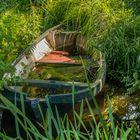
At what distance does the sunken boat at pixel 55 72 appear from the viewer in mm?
4884

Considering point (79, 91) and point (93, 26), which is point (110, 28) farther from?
point (79, 91)

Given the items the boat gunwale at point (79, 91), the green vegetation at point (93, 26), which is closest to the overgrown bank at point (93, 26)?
the green vegetation at point (93, 26)

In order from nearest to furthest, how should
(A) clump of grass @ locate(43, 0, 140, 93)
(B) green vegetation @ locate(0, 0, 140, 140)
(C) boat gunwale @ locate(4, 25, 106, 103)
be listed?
(C) boat gunwale @ locate(4, 25, 106, 103) → (B) green vegetation @ locate(0, 0, 140, 140) → (A) clump of grass @ locate(43, 0, 140, 93)

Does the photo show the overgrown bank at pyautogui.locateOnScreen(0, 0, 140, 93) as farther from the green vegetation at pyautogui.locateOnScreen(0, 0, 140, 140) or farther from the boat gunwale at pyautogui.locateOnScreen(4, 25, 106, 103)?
the boat gunwale at pyautogui.locateOnScreen(4, 25, 106, 103)

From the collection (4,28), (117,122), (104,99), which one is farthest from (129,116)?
(4,28)

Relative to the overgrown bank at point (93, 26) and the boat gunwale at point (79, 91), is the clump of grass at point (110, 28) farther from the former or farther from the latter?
the boat gunwale at point (79, 91)

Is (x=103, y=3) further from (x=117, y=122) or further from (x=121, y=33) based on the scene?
(x=117, y=122)

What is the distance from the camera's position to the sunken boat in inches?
192

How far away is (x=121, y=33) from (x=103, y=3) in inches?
41.2

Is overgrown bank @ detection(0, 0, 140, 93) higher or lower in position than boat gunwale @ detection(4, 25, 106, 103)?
higher

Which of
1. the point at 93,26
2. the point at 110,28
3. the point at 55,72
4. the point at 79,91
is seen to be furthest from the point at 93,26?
the point at 79,91

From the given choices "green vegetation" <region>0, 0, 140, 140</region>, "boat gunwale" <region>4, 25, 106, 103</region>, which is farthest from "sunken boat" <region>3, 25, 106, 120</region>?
"green vegetation" <region>0, 0, 140, 140</region>

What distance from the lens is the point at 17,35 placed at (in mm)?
6516

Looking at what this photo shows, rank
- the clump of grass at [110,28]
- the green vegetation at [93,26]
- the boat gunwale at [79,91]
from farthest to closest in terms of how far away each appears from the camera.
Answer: the clump of grass at [110,28] < the green vegetation at [93,26] < the boat gunwale at [79,91]
